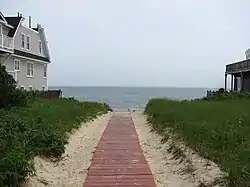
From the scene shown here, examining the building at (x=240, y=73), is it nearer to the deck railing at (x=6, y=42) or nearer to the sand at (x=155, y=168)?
the deck railing at (x=6, y=42)

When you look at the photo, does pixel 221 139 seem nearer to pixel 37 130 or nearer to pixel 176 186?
pixel 176 186

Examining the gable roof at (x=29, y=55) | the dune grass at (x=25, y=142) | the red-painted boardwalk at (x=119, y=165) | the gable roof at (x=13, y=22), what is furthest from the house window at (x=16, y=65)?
the red-painted boardwalk at (x=119, y=165)

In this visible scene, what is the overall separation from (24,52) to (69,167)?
85.5ft

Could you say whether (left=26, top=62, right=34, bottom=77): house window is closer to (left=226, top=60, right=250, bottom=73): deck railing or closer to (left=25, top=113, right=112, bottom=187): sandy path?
(left=226, top=60, right=250, bottom=73): deck railing

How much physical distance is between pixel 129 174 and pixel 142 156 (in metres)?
2.15

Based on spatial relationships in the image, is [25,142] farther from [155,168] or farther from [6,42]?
[6,42]

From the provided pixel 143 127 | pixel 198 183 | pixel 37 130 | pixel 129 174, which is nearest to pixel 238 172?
pixel 198 183

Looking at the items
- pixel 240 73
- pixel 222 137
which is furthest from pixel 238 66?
pixel 222 137

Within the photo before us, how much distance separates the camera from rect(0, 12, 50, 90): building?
30109mm

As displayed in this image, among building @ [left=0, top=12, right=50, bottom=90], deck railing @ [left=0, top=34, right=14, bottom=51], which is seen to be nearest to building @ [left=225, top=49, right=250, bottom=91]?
building @ [left=0, top=12, right=50, bottom=90]

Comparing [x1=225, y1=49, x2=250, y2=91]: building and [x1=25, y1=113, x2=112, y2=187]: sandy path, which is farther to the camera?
[x1=225, y1=49, x2=250, y2=91]: building

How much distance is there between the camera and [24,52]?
34500mm

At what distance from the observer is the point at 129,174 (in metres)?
8.77

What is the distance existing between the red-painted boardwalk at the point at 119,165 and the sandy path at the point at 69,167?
0.72 ft
